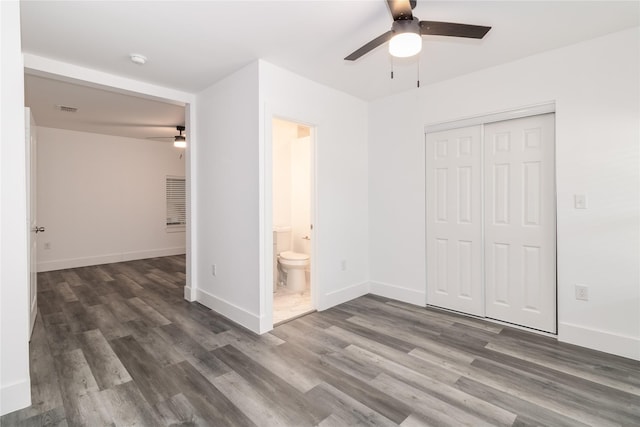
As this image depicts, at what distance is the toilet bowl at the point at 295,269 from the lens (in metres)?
4.17

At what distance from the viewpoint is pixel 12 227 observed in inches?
74.2

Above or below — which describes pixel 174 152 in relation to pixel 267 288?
above

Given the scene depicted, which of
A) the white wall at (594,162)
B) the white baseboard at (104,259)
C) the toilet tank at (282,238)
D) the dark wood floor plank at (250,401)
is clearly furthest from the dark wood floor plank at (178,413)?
the white baseboard at (104,259)

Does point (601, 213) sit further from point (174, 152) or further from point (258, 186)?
point (174, 152)

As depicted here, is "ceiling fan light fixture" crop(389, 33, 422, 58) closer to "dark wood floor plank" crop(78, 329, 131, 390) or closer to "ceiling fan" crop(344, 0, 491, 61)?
"ceiling fan" crop(344, 0, 491, 61)

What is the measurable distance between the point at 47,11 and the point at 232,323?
2935 millimetres

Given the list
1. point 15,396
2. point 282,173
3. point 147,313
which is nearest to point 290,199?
point 282,173

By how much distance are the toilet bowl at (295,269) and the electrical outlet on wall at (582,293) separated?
2809 mm

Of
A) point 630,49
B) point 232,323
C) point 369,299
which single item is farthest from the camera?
point 369,299

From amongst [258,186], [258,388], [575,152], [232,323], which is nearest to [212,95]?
[258,186]

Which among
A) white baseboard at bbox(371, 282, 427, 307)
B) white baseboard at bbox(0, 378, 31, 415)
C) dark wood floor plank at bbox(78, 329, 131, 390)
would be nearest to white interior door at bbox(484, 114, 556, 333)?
white baseboard at bbox(371, 282, 427, 307)

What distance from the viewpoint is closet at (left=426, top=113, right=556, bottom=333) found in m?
2.96

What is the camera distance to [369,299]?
401 cm

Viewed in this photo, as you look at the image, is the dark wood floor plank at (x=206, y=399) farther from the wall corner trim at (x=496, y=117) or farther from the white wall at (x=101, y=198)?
the white wall at (x=101, y=198)
